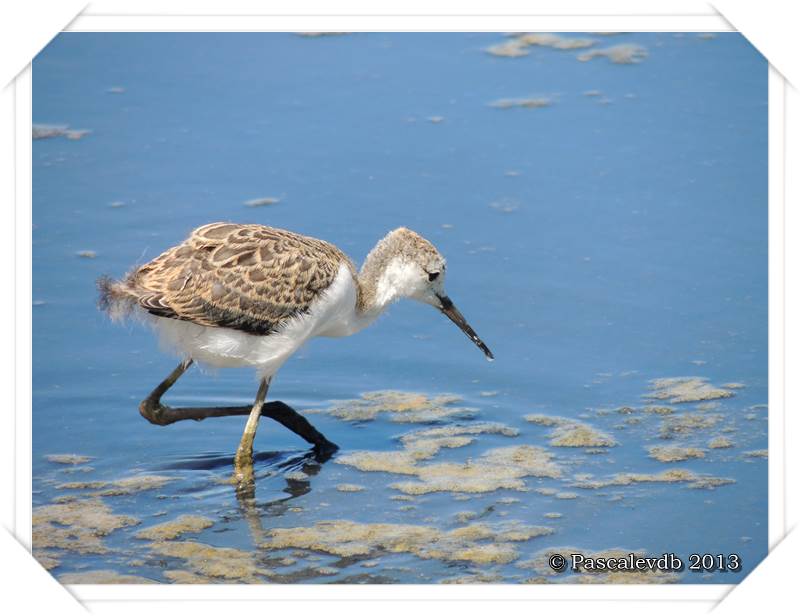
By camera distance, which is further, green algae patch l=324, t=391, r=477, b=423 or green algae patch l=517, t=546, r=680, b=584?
green algae patch l=324, t=391, r=477, b=423

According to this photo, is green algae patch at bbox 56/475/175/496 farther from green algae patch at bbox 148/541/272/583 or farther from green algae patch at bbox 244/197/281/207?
green algae patch at bbox 244/197/281/207

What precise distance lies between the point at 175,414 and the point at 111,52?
9.89 feet

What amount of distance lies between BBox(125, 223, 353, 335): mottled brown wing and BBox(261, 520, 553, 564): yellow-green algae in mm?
1199

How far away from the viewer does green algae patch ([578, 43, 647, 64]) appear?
38.2 feet

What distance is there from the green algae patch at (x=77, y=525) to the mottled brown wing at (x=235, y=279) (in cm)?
113

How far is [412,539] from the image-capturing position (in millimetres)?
7809

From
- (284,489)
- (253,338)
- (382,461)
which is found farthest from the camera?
(382,461)

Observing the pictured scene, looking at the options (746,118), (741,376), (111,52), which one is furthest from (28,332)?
(746,118)

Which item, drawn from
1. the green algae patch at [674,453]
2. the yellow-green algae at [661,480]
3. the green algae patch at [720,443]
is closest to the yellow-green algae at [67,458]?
the yellow-green algae at [661,480]

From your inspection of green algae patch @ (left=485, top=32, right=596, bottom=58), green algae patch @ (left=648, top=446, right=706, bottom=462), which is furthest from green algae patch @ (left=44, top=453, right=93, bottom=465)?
green algae patch @ (left=485, top=32, right=596, bottom=58)

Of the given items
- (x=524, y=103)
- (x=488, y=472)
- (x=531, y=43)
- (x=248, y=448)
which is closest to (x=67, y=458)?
(x=248, y=448)

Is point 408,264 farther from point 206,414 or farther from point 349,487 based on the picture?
point 206,414

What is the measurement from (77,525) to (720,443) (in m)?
3.74

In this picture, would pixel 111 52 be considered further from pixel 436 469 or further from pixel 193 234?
pixel 436 469
